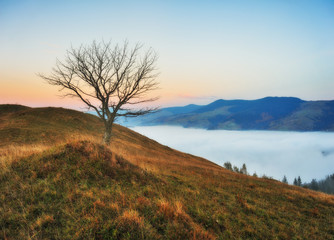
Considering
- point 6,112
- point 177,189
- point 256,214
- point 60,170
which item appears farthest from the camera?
Answer: point 6,112

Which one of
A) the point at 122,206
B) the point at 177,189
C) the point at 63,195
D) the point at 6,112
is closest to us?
the point at 122,206

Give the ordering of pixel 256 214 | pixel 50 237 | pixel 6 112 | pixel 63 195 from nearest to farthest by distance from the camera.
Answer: pixel 50 237
pixel 63 195
pixel 256 214
pixel 6 112

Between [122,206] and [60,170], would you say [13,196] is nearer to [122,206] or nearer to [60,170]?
[60,170]

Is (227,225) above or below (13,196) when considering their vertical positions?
below

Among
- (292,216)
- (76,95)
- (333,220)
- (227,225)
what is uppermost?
(76,95)

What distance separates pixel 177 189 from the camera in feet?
24.9

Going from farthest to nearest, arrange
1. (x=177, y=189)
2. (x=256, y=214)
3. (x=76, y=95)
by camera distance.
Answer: (x=76, y=95), (x=177, y=189), (x=256, y=214)

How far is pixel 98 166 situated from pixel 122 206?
133 inches

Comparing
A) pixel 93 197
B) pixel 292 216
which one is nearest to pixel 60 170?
pixel 93 197

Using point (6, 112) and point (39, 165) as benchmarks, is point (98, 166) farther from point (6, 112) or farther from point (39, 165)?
point (6, 112)

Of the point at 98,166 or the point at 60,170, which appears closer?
the point at 60,170

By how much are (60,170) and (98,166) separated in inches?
60.3

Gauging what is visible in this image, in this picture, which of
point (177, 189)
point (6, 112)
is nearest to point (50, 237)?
point (177, 189)

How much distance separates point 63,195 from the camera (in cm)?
527
